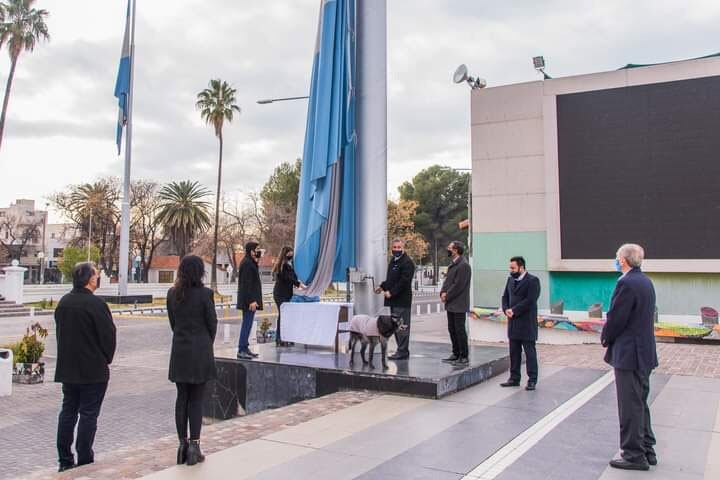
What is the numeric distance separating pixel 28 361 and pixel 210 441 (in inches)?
299

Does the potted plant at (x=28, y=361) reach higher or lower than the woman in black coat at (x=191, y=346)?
lower

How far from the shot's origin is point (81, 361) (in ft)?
15.6

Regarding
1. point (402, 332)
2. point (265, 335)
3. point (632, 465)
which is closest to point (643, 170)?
point (402, 332)

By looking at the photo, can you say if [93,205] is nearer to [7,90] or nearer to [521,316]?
[7,90]

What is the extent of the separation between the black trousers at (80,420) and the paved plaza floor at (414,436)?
0.18m

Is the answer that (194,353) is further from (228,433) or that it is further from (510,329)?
(510,329)

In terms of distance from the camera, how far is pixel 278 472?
433 centimetres

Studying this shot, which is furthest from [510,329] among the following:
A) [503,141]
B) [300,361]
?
[503,141]

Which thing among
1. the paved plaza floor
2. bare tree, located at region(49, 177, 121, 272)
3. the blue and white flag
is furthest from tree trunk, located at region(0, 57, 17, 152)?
the paved plaza floor

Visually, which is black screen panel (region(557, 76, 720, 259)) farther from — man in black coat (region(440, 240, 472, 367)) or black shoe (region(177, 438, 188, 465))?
black shoe (region(177, 438, 188, 465))

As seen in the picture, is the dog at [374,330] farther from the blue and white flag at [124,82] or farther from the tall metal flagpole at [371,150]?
the blue and white flag at [124,82]

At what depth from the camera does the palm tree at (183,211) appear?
174 feet

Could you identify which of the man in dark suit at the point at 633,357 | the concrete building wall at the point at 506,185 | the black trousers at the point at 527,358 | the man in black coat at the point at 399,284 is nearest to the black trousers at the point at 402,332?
the man in black coat at the point at 399,284

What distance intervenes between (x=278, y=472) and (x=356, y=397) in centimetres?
261
